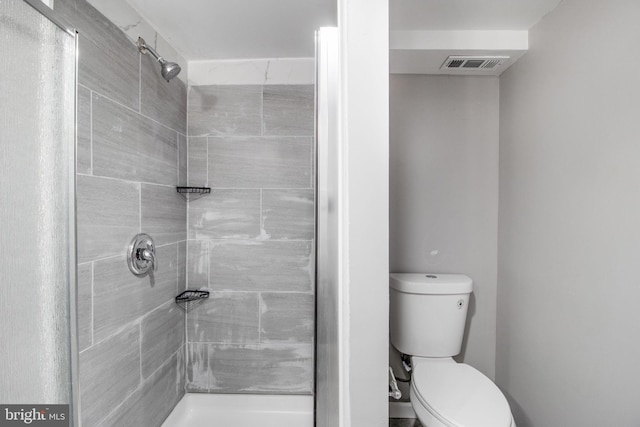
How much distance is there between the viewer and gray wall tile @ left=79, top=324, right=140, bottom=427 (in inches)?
38.8

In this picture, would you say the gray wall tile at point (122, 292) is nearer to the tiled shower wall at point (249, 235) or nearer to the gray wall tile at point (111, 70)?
the tiled shower wall at point (249, 235)

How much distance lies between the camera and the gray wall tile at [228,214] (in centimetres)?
173

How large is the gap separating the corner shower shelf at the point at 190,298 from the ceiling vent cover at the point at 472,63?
1841mm

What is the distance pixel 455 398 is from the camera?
1147 mm

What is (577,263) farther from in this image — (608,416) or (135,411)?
(135,411)

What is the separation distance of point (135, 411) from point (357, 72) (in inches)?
62.1


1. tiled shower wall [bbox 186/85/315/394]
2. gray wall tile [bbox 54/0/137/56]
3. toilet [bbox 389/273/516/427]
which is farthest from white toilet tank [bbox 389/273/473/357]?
gray wall tile [bbox 54/0/137/56]

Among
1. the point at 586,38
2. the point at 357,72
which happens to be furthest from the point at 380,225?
the point at 586,38

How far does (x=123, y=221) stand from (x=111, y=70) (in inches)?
22.6

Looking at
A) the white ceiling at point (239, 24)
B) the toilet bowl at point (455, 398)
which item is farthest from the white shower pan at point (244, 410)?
the white ceiling at point (239, 24)

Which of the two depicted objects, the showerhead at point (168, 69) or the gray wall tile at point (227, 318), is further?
the gray wall tile at point (227, 318)

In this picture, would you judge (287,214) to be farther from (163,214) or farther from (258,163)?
(163,214)

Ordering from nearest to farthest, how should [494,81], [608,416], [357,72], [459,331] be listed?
1. [357,72]
2. [608,416]
3. [459,331]
4. [494,81]

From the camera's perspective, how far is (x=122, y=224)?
1171 millimetres
